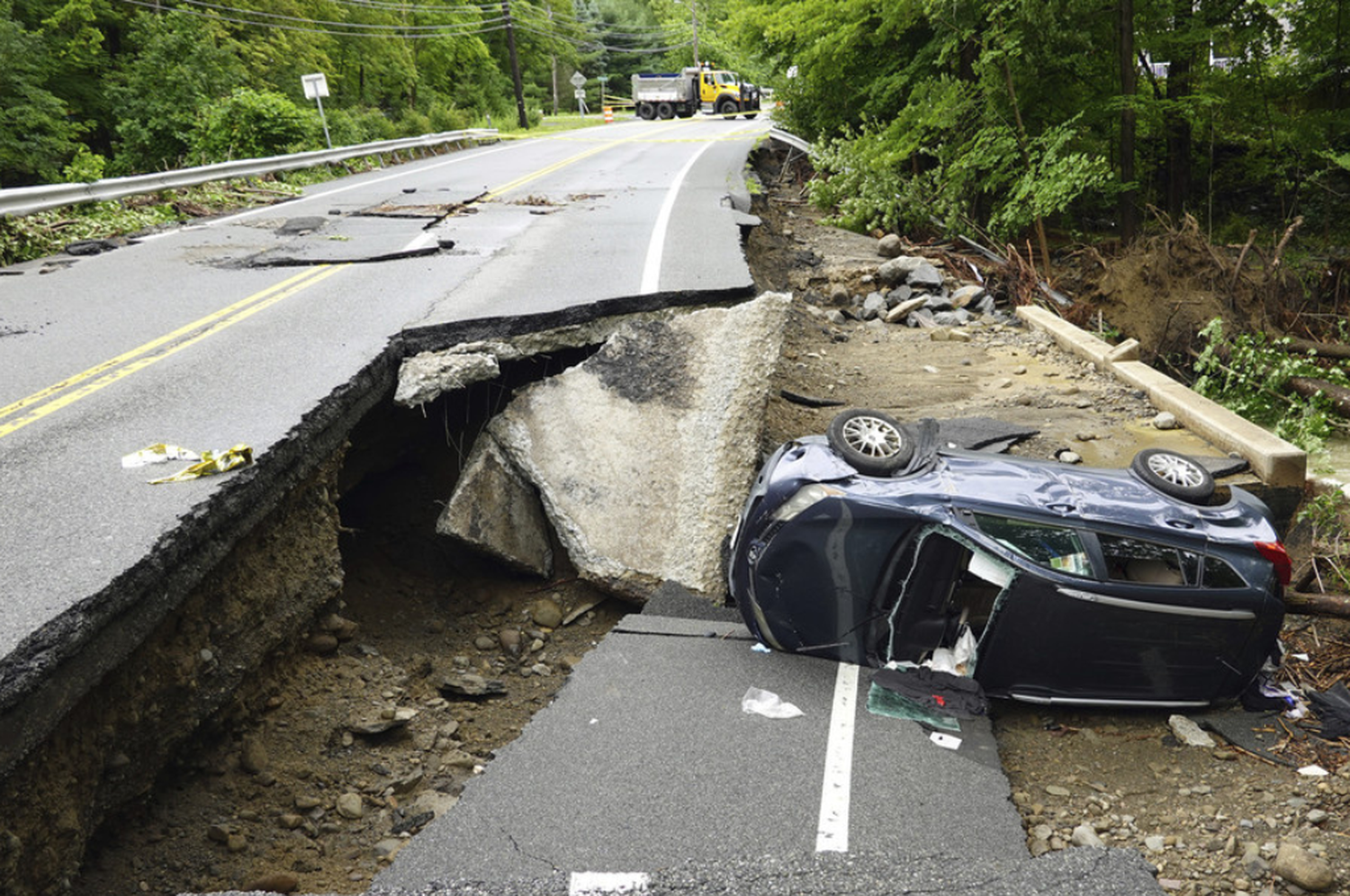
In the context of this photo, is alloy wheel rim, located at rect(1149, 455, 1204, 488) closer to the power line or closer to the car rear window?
the car rear window

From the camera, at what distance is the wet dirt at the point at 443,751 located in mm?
4480

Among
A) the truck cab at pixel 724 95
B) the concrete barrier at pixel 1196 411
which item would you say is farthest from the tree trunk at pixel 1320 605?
the truck cab at pixel 724 95

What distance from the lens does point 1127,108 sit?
47.1 feet

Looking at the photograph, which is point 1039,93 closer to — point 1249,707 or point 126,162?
point 1249,707

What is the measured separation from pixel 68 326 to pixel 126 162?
1859 centimetres

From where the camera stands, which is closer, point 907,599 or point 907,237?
point 907,599

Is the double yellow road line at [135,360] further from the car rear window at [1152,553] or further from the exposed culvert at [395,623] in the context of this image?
the car rear window at [1152,553]

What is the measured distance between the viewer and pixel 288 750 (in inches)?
214

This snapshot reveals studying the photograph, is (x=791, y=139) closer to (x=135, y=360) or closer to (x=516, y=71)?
(x=135, y=360)

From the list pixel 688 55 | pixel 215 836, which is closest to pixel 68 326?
pixel 215 836

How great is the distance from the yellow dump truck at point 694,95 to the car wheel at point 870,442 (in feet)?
164

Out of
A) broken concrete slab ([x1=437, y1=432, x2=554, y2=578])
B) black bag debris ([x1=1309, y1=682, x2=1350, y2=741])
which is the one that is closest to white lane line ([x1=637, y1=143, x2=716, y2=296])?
broken concrete slab ([x1=437, y1=432, x2=554, y2=578])

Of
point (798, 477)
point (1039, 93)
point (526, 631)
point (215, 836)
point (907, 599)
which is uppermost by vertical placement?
point (1039, 93)

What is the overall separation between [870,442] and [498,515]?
314 centimetres
